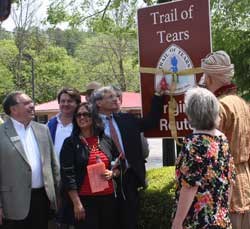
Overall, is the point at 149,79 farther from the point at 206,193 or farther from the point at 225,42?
the point at 225,42

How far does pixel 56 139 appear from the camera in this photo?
5.26 m

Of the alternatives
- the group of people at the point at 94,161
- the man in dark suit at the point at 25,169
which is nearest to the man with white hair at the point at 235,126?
the group of people at the point at 94,161

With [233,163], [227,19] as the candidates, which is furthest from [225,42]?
[233,163]

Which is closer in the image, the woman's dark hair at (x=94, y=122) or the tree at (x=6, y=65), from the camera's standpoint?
the woman's dark hair at (x=94, y=122)

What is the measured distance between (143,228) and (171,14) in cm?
218

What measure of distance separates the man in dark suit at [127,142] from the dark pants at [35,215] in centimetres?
72

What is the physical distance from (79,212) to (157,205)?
43.0 inches

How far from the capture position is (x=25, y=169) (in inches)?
175

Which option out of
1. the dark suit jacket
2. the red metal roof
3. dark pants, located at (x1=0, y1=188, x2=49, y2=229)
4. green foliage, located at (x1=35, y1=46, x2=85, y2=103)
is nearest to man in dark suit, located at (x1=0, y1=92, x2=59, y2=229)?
dark pants, located at (x1=0, y1=188, x2=49, y2=229)

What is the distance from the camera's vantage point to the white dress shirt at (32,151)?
14.9 ft

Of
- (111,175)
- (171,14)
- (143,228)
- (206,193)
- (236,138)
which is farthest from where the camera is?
(143,228)

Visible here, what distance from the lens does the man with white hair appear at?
362 centimetres

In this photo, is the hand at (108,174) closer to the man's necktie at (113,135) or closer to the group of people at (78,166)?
the group of people at (78,166)

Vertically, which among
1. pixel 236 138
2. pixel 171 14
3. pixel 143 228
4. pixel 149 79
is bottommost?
pixel 143 228
